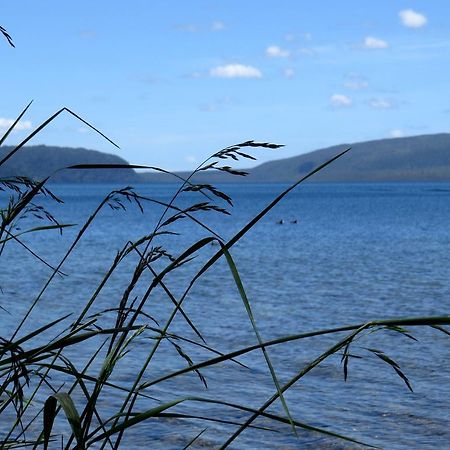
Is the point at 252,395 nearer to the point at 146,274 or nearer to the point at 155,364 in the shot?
the point at 155,364

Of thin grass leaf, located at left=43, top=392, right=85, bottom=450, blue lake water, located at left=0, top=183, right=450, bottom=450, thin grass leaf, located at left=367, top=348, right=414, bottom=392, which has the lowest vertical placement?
blue lake water, located at left=0, top=183, right=450, bottom=450

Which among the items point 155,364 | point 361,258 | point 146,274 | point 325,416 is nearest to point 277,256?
point 361,258

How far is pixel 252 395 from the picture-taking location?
10172 millimetres

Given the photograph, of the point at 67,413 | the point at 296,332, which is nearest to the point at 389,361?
A: the point at 67,413

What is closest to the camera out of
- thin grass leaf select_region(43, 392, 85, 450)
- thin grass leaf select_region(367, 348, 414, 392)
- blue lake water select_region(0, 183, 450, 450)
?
thin grass leaf select_region(43, 392, 85, 450)

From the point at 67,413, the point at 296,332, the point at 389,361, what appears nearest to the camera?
the point at 67,413

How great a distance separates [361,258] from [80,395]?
86.1 feet

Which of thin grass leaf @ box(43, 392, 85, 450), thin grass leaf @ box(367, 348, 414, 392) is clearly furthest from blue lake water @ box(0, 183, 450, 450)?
thin grass leaf @ box(43, 392, 85, 450)

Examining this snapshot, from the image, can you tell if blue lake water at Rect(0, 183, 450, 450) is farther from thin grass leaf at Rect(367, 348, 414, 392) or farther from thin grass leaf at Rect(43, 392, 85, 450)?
thin grass leaf at Rect(43, 392, 85, 450)

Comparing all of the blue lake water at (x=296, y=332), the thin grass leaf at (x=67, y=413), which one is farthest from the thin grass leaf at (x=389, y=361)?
the thin grass leaf at (x=67, y=413)

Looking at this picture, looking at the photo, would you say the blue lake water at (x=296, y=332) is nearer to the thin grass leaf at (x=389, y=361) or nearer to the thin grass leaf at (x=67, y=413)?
the thin grass leaf at (x=389, y=361)

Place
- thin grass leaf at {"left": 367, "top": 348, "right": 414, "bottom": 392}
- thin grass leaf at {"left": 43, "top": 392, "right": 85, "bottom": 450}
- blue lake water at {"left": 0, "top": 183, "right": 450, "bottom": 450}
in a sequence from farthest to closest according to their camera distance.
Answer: blue lake water at {"left": 0, "top": 183, "right": 450, "bottom": 450}, thin grass leaf at {"left": 367, "top": 348, "right": 414, "bottom": 392}, thin grass leaf at {"left": 43, "top": 392, "right": 85, "bottom": 450}

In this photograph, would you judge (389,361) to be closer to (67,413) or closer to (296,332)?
(67,413)

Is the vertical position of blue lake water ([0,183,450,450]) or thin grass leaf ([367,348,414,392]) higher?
thin grass leaf ([367,348,414,392])
